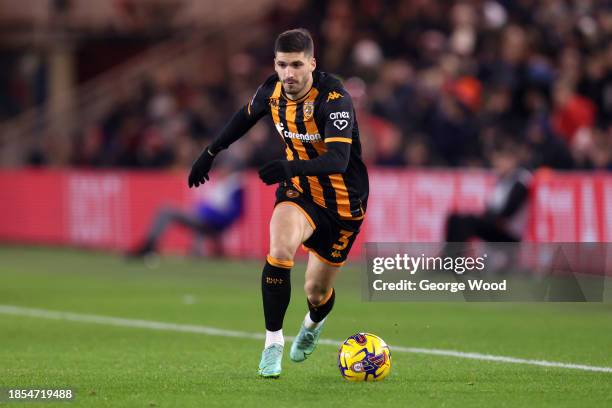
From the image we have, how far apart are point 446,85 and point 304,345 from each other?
1064cm

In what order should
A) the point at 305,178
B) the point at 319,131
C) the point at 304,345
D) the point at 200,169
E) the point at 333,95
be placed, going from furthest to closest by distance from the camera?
1. the point at 304,345
2. the point at 200,169
3. the point at 305,178
4. the point at 319,131
5. the point at 333,95

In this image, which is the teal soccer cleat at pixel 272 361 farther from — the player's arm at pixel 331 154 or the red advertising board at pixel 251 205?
the red advertising board at pixel 251 205

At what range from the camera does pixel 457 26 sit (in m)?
19.7

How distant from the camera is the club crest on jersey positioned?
812 centimetres

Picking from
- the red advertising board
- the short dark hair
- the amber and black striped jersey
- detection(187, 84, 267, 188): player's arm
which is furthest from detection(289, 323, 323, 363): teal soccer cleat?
the red advertising board

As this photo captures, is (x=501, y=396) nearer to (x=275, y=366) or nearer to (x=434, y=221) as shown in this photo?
(x=275, y=366)

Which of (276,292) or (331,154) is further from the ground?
(331,154)

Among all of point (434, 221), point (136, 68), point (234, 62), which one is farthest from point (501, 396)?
point (136, 68)

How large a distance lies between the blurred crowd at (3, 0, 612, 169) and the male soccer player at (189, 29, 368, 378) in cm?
874

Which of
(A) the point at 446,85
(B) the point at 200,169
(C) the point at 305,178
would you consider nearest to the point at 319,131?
(C) the point at 305,178

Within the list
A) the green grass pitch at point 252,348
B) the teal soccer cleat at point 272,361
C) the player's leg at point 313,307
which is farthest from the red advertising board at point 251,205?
the teal soccer cleat at point 272,361

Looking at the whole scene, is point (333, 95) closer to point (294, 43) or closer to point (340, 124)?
point (340, 124)

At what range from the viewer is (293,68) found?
26.0ft

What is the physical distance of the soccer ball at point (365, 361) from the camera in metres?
7.86
